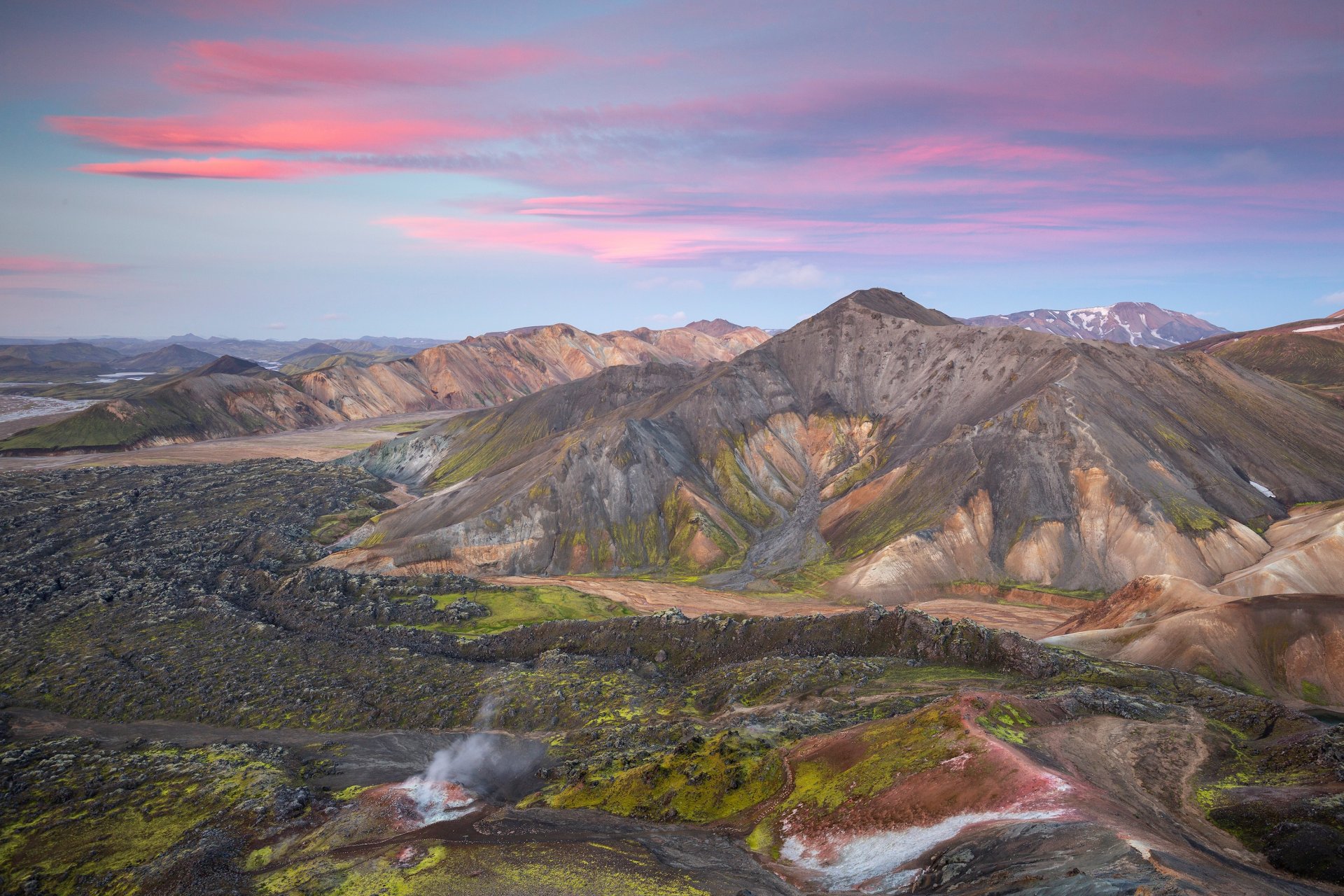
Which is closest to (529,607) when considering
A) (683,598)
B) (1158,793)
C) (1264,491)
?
(683,598)

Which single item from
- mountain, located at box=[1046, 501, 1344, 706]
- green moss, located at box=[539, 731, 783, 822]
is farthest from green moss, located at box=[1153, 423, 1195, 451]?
green moss, located at box=[539, 731, 783, 822]

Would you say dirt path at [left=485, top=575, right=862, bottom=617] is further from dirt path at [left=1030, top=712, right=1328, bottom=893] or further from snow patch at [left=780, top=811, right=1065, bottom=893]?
snow patch at [left=780, top=811, right=1065, bottom=893]

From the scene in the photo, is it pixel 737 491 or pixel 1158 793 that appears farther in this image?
pixel 737 491

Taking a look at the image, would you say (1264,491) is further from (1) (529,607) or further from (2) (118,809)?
(2) (118,809)

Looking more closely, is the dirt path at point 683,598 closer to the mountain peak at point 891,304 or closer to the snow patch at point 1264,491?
the snow patch at point 1264,491

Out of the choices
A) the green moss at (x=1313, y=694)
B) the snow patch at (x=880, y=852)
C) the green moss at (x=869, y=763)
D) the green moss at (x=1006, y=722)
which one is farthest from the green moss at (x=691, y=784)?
the green moss at (x=1313, y=694)

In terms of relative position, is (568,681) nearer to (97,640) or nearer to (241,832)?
(241,832)
